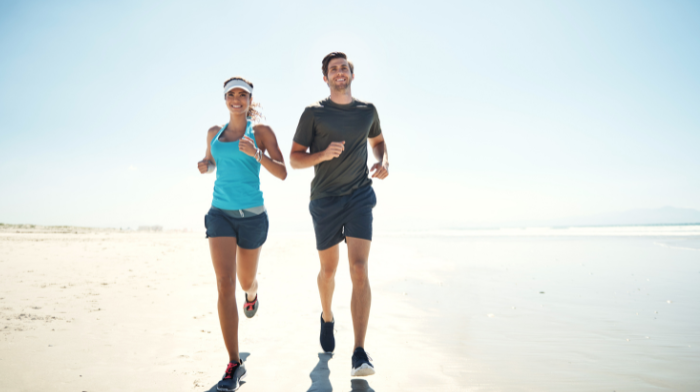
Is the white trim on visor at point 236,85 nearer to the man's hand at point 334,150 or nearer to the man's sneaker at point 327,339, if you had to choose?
the man's hand at point 334,150

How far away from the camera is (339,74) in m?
3.33

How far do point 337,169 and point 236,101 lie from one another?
3.57ft

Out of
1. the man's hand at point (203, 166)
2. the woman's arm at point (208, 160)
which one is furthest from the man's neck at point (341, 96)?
the man's hand at point (203, 166)

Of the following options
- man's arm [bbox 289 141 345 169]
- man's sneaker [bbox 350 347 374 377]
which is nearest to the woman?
man's arm [bbox 289 141 345 169]

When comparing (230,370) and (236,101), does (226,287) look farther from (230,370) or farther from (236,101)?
(236,101)

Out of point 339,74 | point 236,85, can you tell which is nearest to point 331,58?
point 339,74

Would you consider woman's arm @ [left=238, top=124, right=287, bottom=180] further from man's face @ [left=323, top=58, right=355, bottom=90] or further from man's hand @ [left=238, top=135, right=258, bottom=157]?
man's face @ [left=323, top=58, right=355, bottom=90]

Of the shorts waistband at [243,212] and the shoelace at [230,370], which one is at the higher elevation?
the shorts waistband at [243,212]

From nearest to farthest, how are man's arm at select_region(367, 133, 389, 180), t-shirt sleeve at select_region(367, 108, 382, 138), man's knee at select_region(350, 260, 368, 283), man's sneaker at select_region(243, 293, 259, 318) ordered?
1. man's knee at select_region(350, 260, 368, 283)
2. t-shirt sleeve at select_region(367, 108, 382, 138)
3. man's arm at select_region(367, 133, 389, 180)
4. man's sneaker at select_region(243, 293, 259, 318)

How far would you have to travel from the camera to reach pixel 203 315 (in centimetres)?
443

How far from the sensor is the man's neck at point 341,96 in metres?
3.35

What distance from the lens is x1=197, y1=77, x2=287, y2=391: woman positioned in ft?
9.34

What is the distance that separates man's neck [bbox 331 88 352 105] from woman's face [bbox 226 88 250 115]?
31.8 inches

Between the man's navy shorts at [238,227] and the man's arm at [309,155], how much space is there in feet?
1.81
